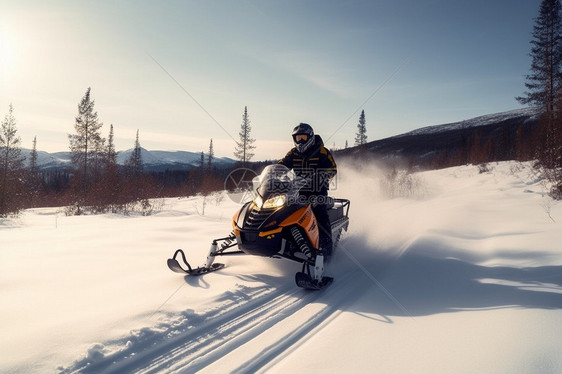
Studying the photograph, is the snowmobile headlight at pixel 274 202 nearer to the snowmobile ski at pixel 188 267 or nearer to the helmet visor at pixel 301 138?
the snowmobile ski at pixel 188 267

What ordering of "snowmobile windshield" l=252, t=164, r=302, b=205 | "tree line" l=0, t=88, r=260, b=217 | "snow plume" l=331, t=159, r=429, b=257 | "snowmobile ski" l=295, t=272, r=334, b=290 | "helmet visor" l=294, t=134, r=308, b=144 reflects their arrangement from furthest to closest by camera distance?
"tree line" l=0, t=88, r=260, b=217 → "snow plume" l=331, t=159, r=429, b=257 → "helmet visor" l=294, t=134, r=308, b=144 → "snowmobile windshield" l=252, t=164, r=302, b=205 → "snowmobile ski" l=295, t=272, r=334, b=290

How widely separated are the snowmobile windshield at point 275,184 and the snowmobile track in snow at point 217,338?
1528 mm

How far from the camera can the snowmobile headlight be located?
4.64 m

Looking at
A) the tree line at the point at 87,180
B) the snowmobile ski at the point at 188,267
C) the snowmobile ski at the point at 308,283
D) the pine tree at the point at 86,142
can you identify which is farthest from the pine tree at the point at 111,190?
the snowmobile ski at the point at 308,283

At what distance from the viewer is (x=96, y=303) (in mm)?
3432

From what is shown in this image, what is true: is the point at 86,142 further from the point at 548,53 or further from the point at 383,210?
the point at 548,53

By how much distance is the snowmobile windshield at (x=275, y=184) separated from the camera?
4.82 meters

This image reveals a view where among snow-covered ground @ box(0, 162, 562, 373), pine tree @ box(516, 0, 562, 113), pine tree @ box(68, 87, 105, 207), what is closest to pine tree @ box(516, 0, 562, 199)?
pine tree @ box(516, 0, 562, 113)

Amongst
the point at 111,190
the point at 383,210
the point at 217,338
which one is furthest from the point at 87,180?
the point at 217,338

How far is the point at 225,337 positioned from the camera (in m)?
2.92

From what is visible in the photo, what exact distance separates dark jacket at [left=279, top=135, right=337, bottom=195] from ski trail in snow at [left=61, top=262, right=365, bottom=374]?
2.22m

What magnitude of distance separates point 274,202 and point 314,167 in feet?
5.03

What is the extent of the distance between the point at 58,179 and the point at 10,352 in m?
102

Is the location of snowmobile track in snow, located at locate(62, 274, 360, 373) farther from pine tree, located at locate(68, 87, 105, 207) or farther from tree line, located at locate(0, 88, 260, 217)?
pine tree, located at locate(68, 87, 105, 207)
